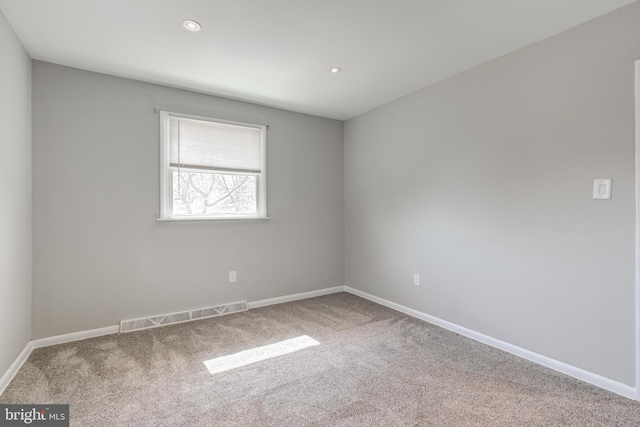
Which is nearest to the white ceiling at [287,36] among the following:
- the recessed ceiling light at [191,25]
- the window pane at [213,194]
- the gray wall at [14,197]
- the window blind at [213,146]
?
the recessed ceiling light at [191,25]

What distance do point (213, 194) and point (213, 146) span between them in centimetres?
51

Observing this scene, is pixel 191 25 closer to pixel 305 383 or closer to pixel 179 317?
pixel 305 383

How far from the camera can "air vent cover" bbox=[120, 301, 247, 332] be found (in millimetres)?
2912

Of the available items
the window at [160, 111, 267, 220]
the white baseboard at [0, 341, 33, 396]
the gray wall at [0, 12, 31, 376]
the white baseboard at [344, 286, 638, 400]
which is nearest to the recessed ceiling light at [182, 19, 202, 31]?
the gray wall at [0, 12, 31, 376]

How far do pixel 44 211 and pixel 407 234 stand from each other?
332 cm

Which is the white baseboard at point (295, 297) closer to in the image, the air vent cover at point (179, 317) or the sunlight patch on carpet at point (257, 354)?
the air vent cover at point (179, 317)

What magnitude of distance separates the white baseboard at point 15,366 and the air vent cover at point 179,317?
63 centimetres

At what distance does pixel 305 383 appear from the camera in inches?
80.8

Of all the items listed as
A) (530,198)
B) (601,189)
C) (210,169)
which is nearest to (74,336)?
(210,169)

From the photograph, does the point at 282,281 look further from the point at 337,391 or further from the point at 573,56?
the point at 573,56

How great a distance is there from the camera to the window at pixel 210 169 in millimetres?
3123

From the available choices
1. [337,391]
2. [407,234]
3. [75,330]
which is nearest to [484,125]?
[407,234]

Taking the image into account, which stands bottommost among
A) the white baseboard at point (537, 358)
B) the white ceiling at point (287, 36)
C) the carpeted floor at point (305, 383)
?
the carpeted floor at point (305, 383)

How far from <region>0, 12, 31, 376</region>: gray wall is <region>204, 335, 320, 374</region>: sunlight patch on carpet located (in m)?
1.30
